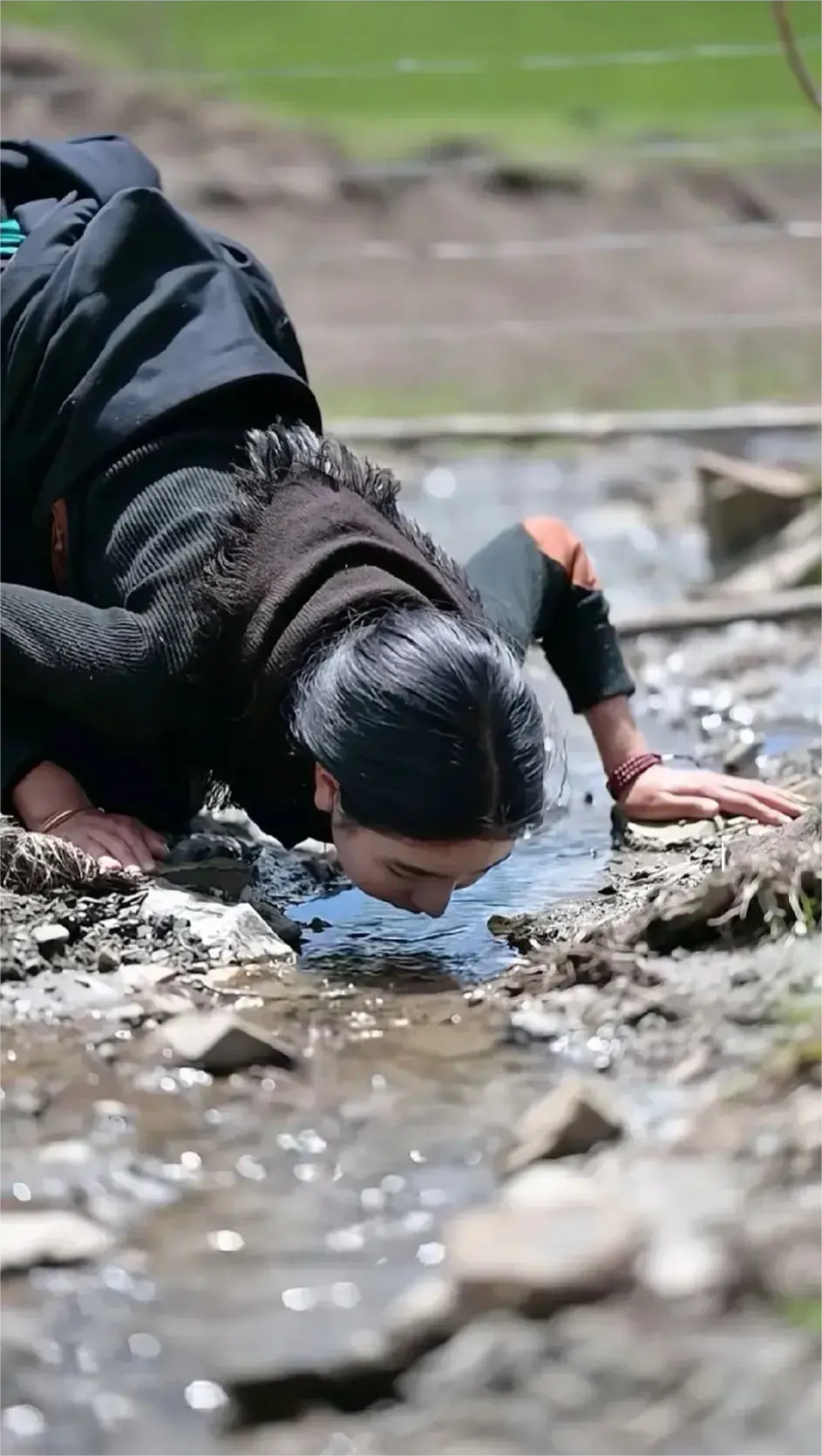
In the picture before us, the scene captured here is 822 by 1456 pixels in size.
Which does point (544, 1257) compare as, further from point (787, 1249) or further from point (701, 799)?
point (701, 799)

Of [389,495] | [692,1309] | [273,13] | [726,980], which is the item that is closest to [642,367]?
[273,13]

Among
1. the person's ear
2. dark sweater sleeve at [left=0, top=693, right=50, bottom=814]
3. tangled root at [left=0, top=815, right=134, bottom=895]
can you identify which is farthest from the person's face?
dark sweater sleeve at [left=0, top=693, right=50, bottom=814]

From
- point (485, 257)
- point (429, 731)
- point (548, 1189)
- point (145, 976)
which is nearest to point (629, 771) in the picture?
point (429, 731)

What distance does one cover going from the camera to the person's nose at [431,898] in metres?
1.82

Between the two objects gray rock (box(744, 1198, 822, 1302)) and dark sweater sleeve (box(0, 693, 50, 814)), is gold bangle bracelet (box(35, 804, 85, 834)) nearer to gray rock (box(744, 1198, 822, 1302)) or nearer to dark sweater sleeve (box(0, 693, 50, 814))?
dark sweater sleeve (box(0, 693, 50, 814))

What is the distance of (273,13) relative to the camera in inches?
334

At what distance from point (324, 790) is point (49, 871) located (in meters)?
0.28

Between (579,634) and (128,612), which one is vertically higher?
(128,612)

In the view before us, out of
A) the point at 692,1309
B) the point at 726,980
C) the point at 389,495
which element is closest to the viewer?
the point at 692,1309

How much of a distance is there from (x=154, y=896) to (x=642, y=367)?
5.47 metres

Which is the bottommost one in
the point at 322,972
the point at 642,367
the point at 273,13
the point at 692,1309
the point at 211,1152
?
the point at 642,367

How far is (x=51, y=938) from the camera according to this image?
1775 mm

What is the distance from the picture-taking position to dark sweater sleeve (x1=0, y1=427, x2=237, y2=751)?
1888mm

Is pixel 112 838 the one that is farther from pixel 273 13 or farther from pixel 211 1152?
pixel 273 13
